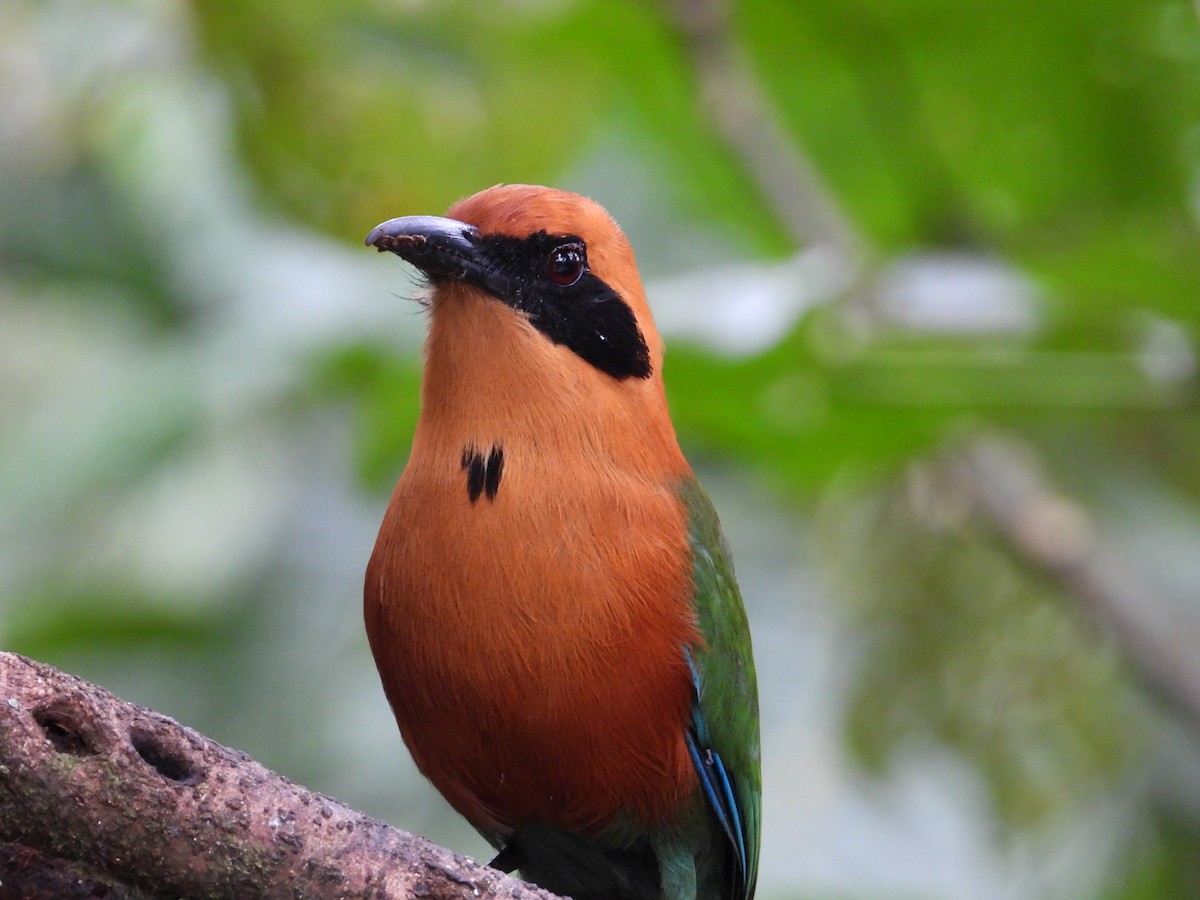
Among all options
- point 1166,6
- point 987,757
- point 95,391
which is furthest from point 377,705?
point 1166,6

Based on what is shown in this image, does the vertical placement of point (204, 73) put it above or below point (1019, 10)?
below

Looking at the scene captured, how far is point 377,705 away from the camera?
5711 mm

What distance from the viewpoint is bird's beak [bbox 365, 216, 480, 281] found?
340 cm

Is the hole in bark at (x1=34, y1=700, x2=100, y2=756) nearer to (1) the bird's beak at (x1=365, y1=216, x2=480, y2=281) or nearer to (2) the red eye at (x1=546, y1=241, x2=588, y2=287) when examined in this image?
(1) the bird's beak at (x1=365, y1=216, x2=480, y2=281)

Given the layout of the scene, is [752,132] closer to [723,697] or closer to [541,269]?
[541,269]

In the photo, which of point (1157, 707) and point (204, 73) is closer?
point (204, 73)

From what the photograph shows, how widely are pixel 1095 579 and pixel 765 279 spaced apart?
151 cm

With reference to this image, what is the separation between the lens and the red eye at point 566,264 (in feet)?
11.8

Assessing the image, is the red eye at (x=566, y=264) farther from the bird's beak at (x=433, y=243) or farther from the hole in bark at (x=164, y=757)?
the hole in bark at (x=164, y=757)


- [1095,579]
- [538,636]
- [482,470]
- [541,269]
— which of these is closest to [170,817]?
[538,636]

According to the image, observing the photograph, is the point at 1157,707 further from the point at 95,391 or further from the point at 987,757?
the point at 95,391

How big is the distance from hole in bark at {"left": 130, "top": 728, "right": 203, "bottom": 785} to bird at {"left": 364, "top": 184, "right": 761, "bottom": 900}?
90 cm

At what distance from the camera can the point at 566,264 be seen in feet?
11.9

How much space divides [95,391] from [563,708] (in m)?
3.21
